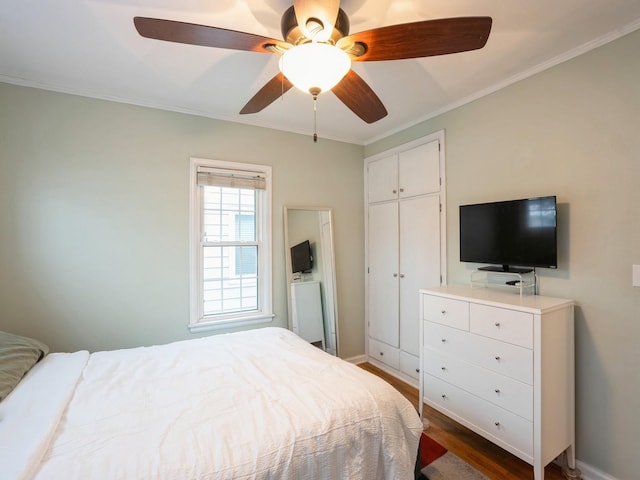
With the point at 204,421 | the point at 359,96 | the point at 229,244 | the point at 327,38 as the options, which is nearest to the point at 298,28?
the point at 327,38

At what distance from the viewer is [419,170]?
9.90 feet

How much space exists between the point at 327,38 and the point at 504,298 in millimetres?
1820

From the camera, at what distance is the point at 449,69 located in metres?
2.15

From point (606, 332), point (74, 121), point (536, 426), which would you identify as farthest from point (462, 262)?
point (74, 121)

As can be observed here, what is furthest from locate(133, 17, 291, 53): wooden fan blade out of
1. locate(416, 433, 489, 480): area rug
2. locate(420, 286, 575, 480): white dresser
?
locate(416, 433, 489, 480): area rug

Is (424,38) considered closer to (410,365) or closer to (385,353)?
(410,365)

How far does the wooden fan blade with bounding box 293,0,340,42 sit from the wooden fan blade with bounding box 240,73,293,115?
1.22ft

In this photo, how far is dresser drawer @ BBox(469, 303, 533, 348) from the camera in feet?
5.84

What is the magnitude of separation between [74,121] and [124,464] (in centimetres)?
246

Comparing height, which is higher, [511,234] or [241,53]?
[241,53]

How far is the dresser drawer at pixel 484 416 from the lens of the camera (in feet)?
5.90

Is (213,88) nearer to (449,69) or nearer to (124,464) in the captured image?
(449,69)

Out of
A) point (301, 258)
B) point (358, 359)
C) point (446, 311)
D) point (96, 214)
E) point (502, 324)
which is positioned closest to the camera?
point (502, 324)

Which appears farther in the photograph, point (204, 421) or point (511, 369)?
point (511, 369)
